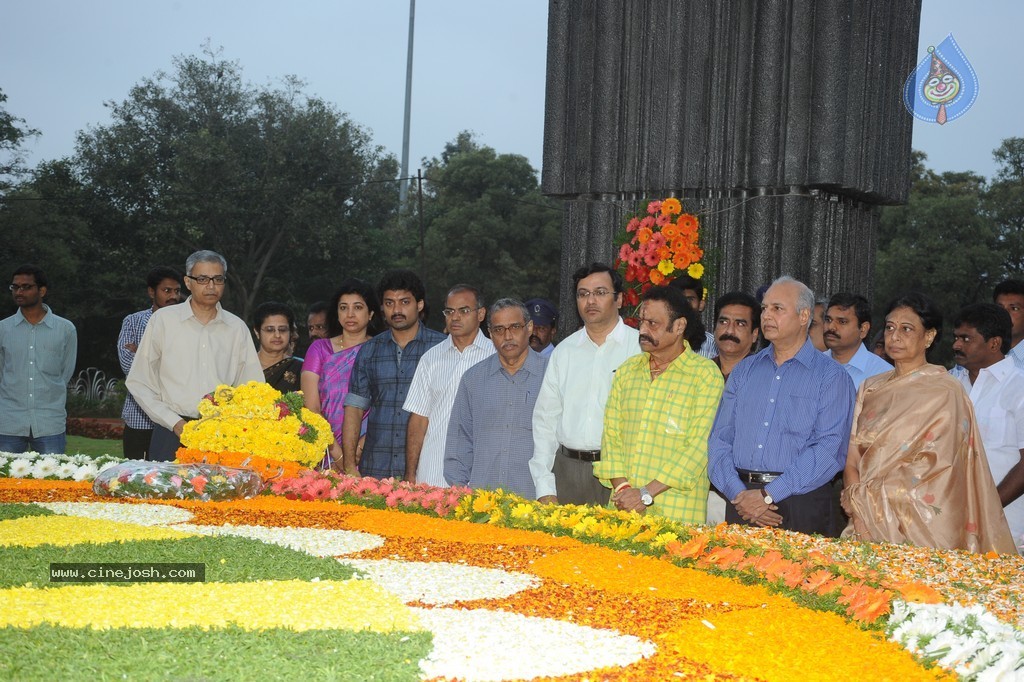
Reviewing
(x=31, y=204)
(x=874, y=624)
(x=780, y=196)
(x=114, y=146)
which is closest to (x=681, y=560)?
(x=874, y=624)

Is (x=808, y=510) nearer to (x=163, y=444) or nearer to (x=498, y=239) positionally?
(x=163, y=444)

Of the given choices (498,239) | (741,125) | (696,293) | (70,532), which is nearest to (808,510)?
(696,293)

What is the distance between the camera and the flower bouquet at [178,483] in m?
4.70

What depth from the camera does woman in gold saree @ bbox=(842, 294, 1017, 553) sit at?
169 inches

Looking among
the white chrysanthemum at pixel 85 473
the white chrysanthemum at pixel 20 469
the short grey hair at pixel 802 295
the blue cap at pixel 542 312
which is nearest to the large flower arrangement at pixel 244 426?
the white chrysanthemum at pixel 85 473

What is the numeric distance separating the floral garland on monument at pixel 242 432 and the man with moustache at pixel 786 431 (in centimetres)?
198

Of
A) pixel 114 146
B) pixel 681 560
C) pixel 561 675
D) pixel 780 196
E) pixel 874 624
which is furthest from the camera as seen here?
pixel 114 146

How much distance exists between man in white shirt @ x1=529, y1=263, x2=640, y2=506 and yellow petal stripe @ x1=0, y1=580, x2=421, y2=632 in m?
1.87

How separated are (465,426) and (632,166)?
275 cm

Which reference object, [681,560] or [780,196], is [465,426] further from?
[780,196]

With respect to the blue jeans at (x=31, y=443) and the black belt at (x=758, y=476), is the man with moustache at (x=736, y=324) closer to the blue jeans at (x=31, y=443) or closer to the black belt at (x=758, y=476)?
the black belt at (x=758, y=476)

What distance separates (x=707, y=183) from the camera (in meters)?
6.93

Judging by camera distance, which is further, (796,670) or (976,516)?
(976,516)

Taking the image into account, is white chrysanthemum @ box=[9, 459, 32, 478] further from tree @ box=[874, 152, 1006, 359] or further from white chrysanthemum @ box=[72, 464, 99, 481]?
tree @ box=[874, 152, 1006, 359]
